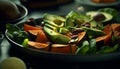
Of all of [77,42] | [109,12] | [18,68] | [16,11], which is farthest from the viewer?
[109,12]

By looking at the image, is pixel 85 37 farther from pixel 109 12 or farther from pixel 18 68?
pixel 109 12

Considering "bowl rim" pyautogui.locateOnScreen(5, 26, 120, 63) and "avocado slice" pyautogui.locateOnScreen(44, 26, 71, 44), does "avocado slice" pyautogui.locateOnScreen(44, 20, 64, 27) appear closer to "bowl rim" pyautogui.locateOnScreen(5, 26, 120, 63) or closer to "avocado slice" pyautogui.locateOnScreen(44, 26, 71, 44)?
"avocado slice" pyautogui.locateOnScreen(44, 26, 71, 44)

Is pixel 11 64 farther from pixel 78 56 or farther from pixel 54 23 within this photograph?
pixel 54 23

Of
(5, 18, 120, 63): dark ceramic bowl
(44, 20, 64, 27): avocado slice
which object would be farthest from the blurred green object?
(44, 20, 64, 27): avocado slice

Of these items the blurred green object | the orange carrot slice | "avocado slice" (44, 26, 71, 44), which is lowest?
"avocado slice" (44, 26, 71, 44)

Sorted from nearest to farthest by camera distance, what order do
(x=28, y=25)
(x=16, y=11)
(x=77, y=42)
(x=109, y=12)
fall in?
(x=77, y=42), (x=28, y=25), (x=16, y=11), (x=109, y=12)

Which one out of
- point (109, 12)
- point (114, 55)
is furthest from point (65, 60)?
point (109, 12)

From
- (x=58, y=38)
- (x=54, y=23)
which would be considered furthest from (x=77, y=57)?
(x=54, y=23)

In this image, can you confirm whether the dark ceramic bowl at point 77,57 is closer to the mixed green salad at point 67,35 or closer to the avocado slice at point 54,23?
the mixed green salad at point 67,35
